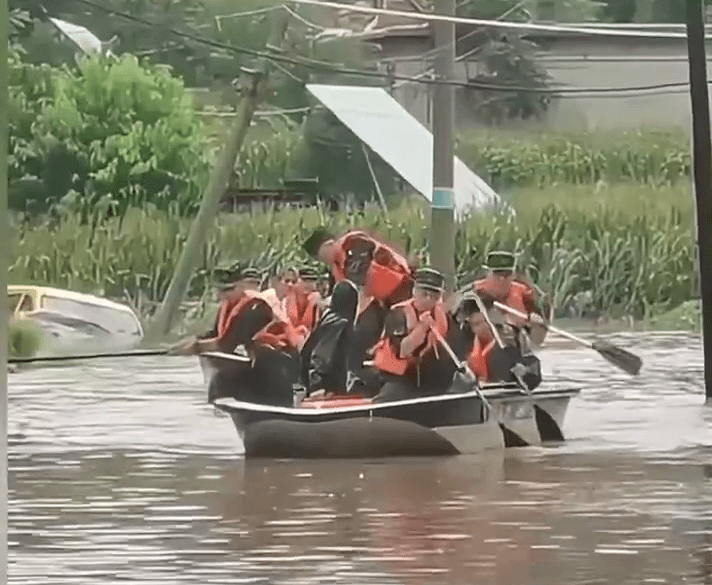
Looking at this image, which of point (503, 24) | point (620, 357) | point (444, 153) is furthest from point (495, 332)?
point (503, 24)

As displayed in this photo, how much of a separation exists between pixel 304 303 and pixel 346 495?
360 mm

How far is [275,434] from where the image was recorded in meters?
2.39

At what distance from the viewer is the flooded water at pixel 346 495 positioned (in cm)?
226

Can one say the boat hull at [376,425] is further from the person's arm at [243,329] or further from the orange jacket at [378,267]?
the orange jacket at [378,267]

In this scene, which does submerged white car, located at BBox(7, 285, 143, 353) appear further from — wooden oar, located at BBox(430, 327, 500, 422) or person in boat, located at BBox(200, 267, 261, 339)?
wooden oar, located at BBox(430, 327, 500, 422)

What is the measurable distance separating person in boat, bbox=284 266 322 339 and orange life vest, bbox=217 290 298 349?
0.05 feet

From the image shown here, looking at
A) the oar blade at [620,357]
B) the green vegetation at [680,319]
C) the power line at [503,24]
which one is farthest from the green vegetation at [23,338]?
the green vegetation at [680,319]

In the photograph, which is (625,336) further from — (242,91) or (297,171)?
(242,91)

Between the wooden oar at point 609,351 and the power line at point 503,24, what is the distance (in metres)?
0.52

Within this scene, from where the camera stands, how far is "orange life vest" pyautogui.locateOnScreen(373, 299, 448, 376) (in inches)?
95.0

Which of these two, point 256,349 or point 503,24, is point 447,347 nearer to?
point 256,349

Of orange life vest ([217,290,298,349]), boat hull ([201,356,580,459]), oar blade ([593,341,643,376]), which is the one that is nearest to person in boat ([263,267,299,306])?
orange life vest ([217,290,298,349])

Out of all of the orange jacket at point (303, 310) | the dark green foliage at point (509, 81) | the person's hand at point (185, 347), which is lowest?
the person's hand at point (185, 347)

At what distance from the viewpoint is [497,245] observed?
242 centimetres
